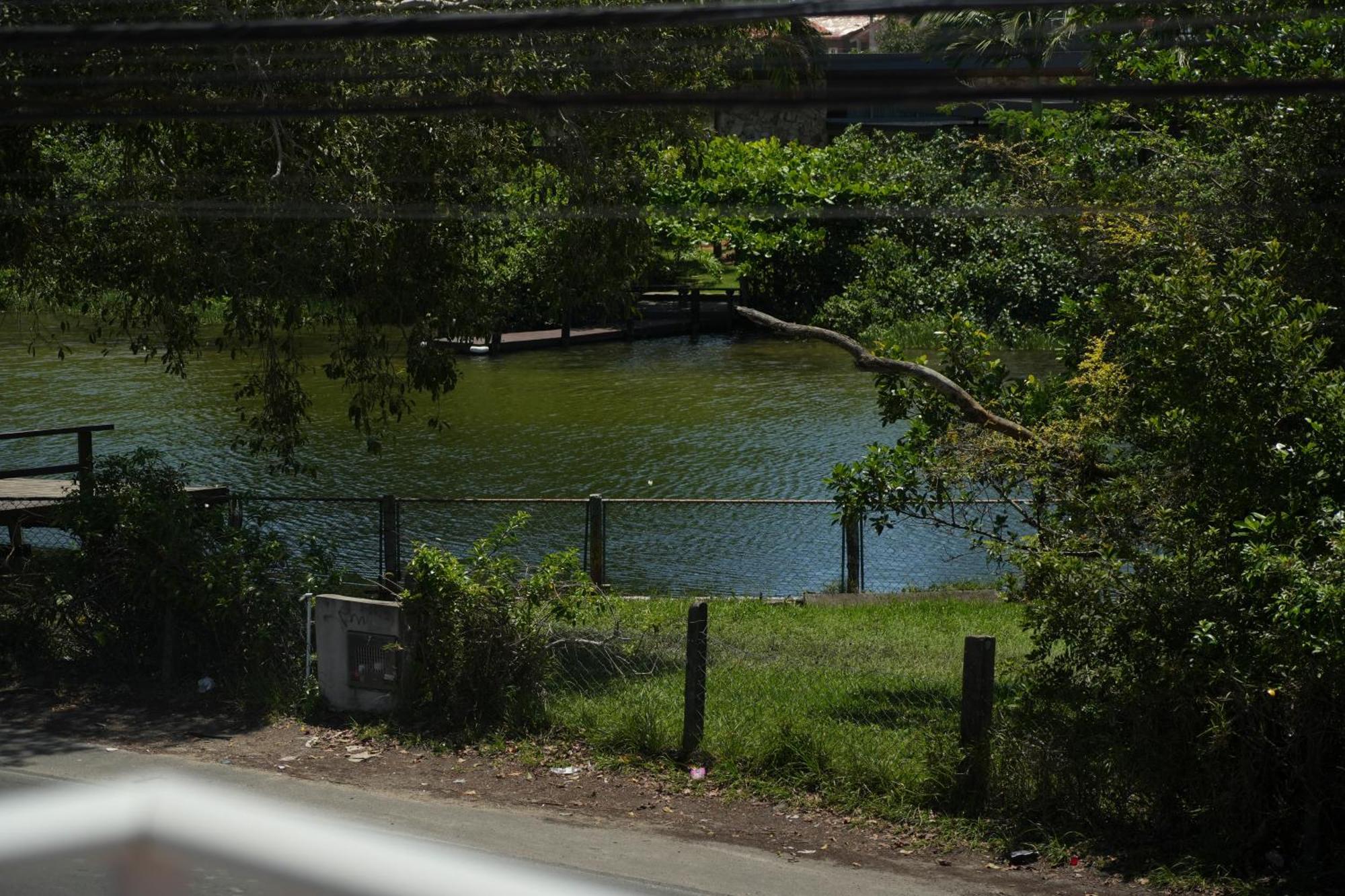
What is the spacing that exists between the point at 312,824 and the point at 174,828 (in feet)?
0.55

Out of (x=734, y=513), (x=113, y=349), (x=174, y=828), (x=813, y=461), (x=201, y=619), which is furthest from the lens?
(x=113, y=349)

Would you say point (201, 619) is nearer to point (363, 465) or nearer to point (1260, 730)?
point (1260, 730)

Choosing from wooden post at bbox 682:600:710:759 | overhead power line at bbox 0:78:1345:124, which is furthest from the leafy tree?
overhead power line at bbox 0:78:1345:124

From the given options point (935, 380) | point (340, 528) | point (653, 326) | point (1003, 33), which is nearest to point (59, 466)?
point (340, 528)

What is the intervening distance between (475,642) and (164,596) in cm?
271

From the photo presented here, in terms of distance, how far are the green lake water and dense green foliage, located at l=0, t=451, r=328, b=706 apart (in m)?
1.28

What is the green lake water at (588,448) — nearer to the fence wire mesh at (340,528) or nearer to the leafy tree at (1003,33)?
the fence wire mesh at (340,528)

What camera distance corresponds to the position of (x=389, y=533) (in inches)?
610

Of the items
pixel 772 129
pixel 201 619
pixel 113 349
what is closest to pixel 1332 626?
pixel 201 619

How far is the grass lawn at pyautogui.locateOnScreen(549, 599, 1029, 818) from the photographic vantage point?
29.0 feet

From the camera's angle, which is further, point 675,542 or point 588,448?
point 588,448

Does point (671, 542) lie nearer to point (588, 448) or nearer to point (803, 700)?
point (588, 448)

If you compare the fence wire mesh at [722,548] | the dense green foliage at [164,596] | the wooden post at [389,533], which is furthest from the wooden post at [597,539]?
the dense green foliage at [164,596]

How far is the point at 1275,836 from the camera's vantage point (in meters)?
7.80
